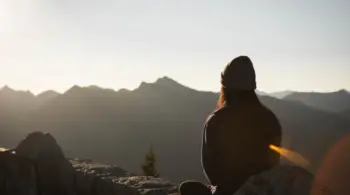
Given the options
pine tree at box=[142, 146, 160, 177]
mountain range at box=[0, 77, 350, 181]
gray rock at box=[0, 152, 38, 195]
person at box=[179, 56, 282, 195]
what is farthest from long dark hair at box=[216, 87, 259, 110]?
mountain range at box=[0, 77, 350, 181]

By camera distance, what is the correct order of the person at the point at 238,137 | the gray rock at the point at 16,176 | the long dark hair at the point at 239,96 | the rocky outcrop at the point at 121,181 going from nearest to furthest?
the person at the point at 238,137, the long dark hair at the point at 239,96, the rocky outcrop at the point at 121,181, the gray rock at the point at 16,176

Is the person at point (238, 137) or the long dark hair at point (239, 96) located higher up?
the long dark hair at point (239, 96)

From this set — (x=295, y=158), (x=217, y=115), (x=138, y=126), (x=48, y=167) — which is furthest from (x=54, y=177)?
(x=138, y=126)

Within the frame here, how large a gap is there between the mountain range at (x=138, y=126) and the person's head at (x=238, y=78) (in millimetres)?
105392

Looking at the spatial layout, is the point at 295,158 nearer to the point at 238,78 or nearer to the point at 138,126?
the point at 238,78

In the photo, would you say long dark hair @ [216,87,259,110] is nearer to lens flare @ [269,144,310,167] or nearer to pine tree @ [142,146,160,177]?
lens flare @ [269,144,310,167]

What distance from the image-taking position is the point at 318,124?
557 ft

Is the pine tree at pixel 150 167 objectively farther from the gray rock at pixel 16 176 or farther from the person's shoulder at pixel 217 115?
the person's shoulder at pixel 217 115

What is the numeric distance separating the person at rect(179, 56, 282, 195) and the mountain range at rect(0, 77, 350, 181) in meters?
105

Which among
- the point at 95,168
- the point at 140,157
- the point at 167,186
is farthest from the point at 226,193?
the point at 140,157

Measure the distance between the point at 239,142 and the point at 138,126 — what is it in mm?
147061

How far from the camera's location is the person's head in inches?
200

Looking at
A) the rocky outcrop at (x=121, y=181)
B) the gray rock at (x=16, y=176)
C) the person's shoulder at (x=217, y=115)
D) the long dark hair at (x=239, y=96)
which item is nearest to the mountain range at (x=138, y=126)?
the rocky outcrop at (x=121, y=181)

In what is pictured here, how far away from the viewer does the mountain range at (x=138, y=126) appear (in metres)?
128
